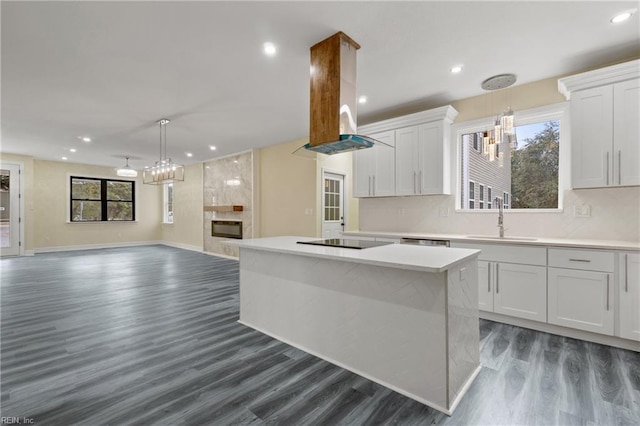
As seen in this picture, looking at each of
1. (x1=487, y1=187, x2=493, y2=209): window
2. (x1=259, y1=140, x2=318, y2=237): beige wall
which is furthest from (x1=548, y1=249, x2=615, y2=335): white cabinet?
(x1=259, y1=140, x2=318, y2=237): beige wall

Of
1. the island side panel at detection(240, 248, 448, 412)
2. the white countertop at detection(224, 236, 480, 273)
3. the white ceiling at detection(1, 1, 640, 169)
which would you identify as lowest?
the island side panel at detection(240, 248, 448, 412)

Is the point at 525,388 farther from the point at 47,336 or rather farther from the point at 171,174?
the point at 171,174

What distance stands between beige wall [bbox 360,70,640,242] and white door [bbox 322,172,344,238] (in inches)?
57.4

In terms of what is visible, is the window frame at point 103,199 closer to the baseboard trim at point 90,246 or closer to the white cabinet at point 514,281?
the baseboard trim at point 90,246

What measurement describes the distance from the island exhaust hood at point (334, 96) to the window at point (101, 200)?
9.97 metres

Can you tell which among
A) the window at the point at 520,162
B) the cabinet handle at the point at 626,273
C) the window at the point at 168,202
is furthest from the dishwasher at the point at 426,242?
the window at the point at 168,202

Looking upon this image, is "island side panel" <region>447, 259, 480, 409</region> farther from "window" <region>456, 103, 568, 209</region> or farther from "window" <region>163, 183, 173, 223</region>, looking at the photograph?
"window" <region>163, 183, 173, 223</region>

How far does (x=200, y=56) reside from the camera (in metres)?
2.89

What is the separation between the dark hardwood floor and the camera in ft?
5.74

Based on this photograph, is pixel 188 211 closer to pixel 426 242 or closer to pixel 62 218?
pixel 62 218

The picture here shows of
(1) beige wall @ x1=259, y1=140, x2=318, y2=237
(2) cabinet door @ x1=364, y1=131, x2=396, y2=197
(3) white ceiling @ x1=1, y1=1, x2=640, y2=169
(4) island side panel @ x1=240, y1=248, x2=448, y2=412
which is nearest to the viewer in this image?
(4) island side panel @ x1=240, y1=248, x2=448, y2=412

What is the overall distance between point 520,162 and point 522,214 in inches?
26.1

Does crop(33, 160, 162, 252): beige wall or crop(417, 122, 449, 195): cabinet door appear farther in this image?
crop(33, 160, 162, 252): beige wall

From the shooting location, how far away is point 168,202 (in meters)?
10.8
